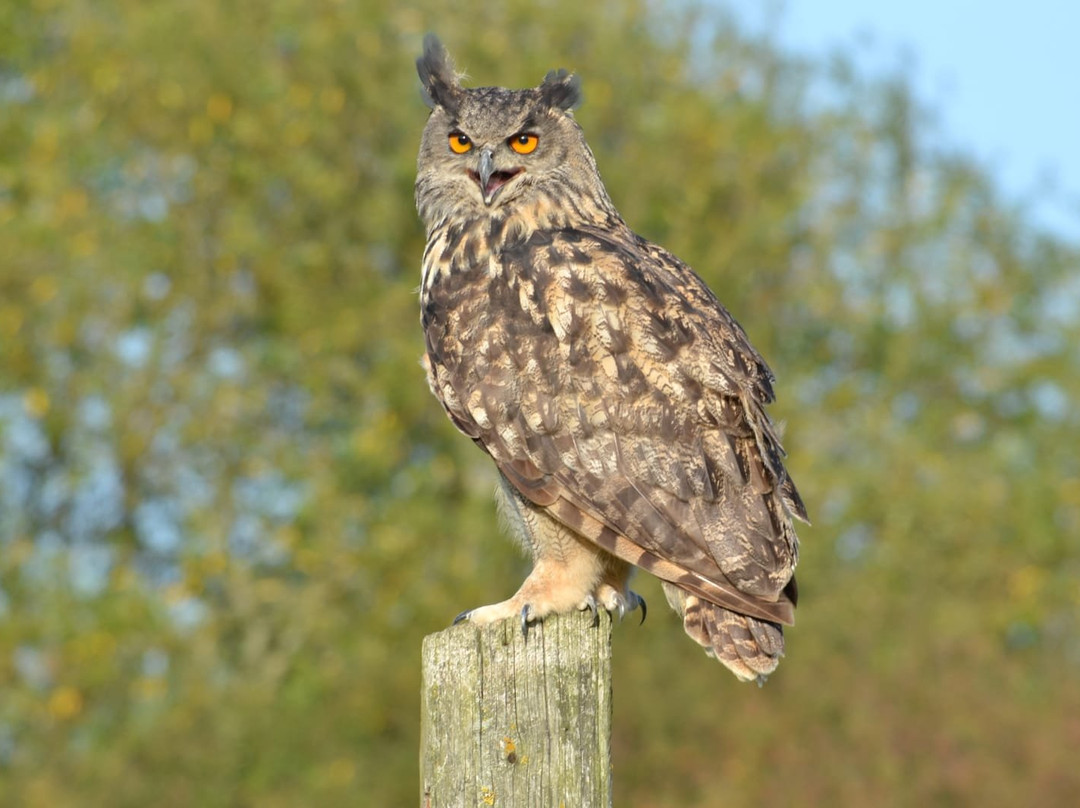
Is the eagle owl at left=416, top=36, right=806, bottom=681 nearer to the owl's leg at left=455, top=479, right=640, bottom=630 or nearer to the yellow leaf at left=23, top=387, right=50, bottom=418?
the owl's leg at left=455, top=479, right=640, bottom=630

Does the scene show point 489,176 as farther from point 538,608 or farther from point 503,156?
point 538,608

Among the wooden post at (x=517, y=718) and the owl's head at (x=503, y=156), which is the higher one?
the owl's head at (x=503, y=156)

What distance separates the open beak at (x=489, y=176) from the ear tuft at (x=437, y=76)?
350 mm

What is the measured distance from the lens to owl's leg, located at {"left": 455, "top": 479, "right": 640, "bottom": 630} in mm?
3564

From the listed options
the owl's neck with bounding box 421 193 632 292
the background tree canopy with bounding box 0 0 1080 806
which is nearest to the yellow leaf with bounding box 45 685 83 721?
the background tree canopy with bounding box 0 0 1080 806

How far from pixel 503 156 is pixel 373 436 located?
22.0ft

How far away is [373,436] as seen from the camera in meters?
10.8

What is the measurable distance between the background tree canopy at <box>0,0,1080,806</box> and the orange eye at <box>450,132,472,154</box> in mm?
5789

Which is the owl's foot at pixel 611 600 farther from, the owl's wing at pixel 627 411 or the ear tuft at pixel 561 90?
the ear tuft at pixel 561 90

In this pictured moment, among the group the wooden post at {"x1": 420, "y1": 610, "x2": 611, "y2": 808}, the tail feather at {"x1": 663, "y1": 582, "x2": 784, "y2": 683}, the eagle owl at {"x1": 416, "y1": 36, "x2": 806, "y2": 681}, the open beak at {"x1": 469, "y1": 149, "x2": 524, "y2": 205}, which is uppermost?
the open beak at {"x1": 469, "y1": 149, "x2": 524, "y2": 205}

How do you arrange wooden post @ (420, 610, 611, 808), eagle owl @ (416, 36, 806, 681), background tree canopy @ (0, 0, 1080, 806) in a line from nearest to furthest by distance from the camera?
wooden post @ (420, 610, 611, 808) < eagle owl @ (416, 36, 806, 681) < background tree canopy @ (0, 0, 1080, 806)

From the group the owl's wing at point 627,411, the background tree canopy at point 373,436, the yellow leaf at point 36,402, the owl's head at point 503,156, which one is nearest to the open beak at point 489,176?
the owl's head at point 503,156

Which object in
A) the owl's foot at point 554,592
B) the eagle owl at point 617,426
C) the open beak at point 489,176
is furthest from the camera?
the open beak at point 489,176

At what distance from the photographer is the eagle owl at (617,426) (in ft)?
11.2
